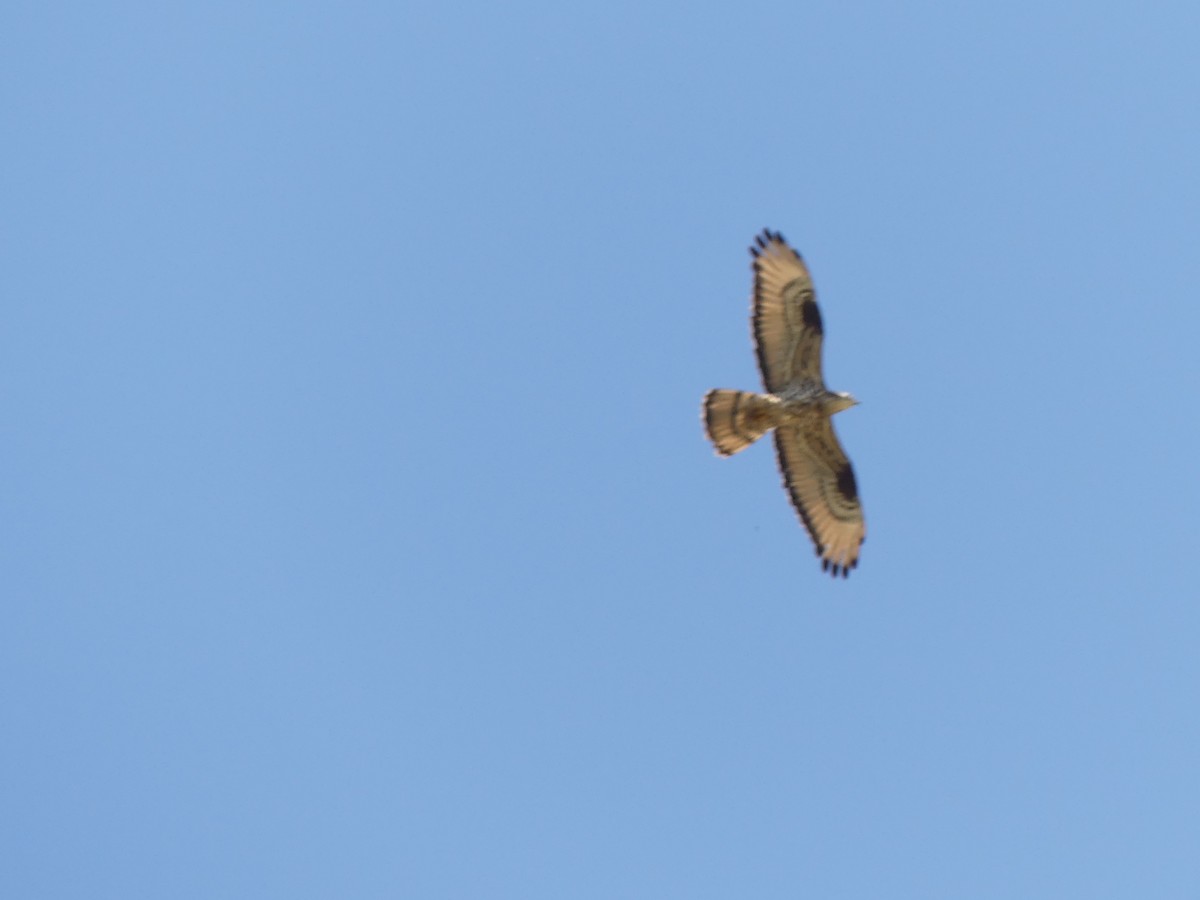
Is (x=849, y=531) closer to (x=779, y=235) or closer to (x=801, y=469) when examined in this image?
(x=801, y=469)

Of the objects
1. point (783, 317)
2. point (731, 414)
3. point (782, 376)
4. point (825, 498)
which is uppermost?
point (783, 317)

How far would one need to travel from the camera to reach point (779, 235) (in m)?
→ 13.8

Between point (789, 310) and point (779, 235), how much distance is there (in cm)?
74

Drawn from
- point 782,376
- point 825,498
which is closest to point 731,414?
point 782,376

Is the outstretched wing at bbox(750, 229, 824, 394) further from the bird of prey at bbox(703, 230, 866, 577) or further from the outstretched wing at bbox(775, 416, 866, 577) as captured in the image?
the outstretched wing at bbox(775, 416, 866, 577)

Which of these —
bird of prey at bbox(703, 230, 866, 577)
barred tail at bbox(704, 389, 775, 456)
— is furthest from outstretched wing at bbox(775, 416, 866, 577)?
barred tail at bbox(704, 389, 775, 456)

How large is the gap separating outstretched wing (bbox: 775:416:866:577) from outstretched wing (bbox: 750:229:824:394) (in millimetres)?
742

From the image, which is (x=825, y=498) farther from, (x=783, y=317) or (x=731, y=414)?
(x=783, y=317)

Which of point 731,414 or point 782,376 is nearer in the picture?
point 731,414

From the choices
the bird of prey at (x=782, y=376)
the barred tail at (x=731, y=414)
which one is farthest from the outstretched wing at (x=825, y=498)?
the barred tail at (x=731, y=414)

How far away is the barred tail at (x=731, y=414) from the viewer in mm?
13734

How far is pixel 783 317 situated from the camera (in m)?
13.9

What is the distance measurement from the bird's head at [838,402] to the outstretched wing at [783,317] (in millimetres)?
218

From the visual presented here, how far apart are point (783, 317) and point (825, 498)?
204 centimetres
